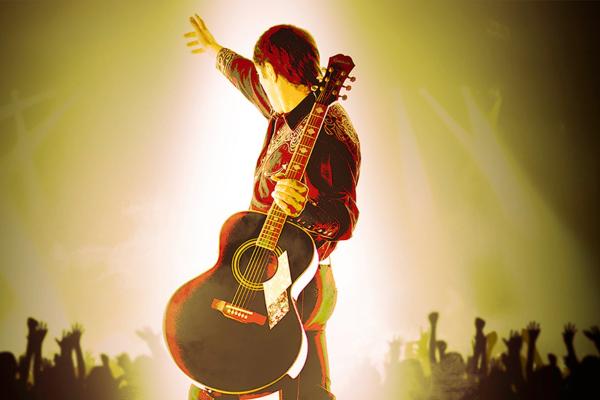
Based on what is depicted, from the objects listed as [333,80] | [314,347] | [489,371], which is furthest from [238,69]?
[489,371]

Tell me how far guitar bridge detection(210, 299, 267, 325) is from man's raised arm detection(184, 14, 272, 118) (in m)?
0.98

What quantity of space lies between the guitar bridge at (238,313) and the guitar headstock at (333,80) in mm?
994

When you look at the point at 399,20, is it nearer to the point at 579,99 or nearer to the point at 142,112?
the point at 579,99

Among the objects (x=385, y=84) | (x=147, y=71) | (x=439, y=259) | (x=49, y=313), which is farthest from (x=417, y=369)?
(x=147, y=71)

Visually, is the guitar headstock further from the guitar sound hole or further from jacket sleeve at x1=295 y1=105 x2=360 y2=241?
the guitar sound hole

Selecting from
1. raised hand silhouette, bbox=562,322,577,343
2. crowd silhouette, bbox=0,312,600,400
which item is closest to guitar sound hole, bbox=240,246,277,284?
crowd silhouette, bbox=0,312,600,400

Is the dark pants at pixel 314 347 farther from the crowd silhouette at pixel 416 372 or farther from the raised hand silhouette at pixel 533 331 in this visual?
the raised hand silhouette at pixel 533 331

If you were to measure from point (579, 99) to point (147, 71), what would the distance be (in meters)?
2.51

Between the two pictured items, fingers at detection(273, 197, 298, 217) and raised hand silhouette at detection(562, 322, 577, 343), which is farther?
raised hand silhouette at detection(562, 322, 577, 343)

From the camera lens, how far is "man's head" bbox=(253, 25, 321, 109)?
246 centimetres

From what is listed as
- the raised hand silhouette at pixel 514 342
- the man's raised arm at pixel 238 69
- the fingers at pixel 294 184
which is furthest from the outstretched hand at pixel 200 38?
the raised hand silhouette at pixel 514 342

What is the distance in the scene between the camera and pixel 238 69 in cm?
260

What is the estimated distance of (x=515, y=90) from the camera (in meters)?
2.98

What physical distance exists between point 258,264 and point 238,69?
1040 mm
